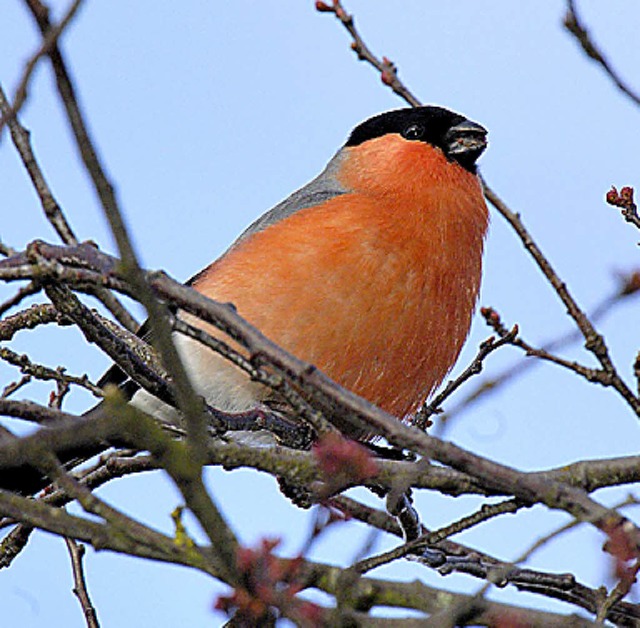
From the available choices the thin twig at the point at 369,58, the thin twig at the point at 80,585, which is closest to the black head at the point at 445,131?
the thin twig at the point at 369,58

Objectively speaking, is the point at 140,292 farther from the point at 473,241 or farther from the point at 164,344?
the point at 473,241

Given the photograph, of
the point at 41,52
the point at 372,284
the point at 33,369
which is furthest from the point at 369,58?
the point at 41,52

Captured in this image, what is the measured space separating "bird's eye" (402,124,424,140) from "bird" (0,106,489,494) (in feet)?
0.71

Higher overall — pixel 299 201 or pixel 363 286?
pixel 299 201

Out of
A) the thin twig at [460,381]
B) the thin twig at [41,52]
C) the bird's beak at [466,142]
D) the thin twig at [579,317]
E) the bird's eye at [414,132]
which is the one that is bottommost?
the thin twig at [41,52]

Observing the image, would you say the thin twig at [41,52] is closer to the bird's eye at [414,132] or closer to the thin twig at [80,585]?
the thin twig at [80,585]

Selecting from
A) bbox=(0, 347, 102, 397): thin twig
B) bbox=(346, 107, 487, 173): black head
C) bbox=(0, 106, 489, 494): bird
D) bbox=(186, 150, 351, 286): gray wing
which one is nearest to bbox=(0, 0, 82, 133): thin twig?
bbox=(0, 347, 102, 397): thin twig

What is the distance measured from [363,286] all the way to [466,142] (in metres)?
0.97

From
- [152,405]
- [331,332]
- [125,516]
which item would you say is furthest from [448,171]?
[125,516]

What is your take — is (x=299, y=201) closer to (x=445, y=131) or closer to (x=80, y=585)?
(x=445, y=131)

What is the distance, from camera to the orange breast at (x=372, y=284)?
3260 millimetres

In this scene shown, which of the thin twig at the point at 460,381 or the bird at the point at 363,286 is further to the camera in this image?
the bird at the point at 363,286

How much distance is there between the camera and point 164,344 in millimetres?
1138

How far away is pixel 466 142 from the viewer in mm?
3939
